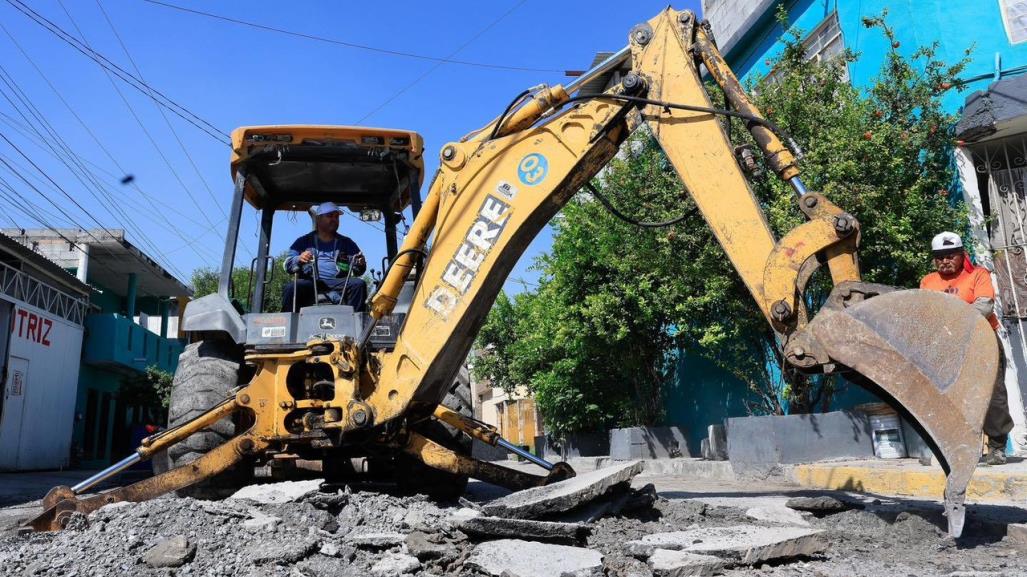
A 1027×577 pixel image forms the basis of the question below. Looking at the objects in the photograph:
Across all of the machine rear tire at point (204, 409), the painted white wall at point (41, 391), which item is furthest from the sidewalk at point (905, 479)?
the painted white wall at point (41, 391)

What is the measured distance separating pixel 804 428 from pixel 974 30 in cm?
545

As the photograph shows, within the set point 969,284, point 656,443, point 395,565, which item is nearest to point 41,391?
point 656,443

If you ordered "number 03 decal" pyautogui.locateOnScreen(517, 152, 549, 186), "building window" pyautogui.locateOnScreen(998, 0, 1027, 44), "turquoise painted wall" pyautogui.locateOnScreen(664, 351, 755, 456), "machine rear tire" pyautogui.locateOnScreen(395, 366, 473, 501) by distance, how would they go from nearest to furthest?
"number 03 decal" pyautogui.locateOnScreen(517, 152, 549, 186), "machine rear tire" pyautogui.locateOnScreen(395, 366, 473, 501), "building window" pyautogui.locateOnScreen(998, 0, 1027, 44), "turquoise painted wall" pyautogui.locateOnScreen(664, 351, 755, 456)

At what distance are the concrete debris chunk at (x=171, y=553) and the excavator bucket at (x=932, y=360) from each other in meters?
3.36

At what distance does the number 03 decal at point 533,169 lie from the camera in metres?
4.84

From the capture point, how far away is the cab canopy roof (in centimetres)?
594

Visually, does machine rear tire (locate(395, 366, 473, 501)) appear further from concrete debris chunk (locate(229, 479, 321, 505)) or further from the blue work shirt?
the blue work shirt

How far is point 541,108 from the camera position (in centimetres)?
502

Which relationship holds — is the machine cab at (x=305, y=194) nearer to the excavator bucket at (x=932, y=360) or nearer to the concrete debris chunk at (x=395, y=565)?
the concrete debris chunk at (x=395, y=565)

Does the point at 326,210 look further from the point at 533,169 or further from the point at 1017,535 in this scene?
the point at 1017,535

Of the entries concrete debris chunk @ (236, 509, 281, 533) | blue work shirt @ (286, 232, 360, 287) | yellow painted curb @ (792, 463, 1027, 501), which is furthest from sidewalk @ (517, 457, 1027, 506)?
blue work shirt @ (286, 232, 360, 287)

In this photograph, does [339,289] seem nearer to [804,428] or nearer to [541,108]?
[541,108]

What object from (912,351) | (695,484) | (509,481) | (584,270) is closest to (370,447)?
(509,481)

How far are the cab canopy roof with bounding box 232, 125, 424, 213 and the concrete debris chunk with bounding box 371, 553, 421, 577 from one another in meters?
3.40
